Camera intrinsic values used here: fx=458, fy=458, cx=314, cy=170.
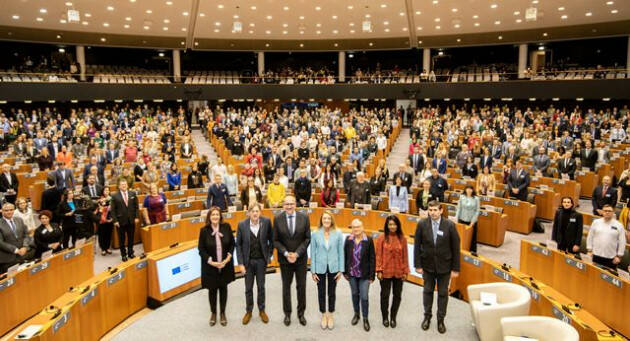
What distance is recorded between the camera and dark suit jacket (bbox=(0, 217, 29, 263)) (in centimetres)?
575

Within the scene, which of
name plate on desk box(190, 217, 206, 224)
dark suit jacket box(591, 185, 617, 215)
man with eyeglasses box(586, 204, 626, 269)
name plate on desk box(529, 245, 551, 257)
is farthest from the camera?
name plate on desk box(190, 217, 206, 224)

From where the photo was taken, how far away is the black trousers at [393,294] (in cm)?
517

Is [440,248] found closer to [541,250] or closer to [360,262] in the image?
[360,262]

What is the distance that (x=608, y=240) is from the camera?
18.4ft

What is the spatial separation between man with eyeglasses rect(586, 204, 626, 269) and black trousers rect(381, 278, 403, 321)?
103 inches

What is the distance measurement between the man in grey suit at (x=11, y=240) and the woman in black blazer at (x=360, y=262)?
4209 mm

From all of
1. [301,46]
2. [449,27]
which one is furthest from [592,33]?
[301,46]

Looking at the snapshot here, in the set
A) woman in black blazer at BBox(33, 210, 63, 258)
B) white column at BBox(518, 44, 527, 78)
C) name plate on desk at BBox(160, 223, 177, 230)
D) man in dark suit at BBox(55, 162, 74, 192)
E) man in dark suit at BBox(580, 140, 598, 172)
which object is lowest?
name plate on desk at BBox(160, 223, 177, 230)

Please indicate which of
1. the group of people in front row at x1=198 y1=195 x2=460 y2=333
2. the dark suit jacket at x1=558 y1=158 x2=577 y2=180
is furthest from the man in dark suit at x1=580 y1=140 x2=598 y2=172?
the group of people in front row at x1=198 y1=195 x2=460 y2=333

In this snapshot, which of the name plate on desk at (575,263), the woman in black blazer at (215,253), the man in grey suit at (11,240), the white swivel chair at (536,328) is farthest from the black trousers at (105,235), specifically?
the name plate on desk at (575,263)

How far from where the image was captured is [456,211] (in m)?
8.23

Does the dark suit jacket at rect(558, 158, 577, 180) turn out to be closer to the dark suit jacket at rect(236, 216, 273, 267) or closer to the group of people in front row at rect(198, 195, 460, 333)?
the group of people in front row at rect(198, 195, 460, 333)

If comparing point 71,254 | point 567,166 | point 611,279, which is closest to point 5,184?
point 71,254

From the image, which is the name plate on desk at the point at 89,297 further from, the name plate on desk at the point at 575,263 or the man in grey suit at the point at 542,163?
the man in grey suit at the point at 542,163
